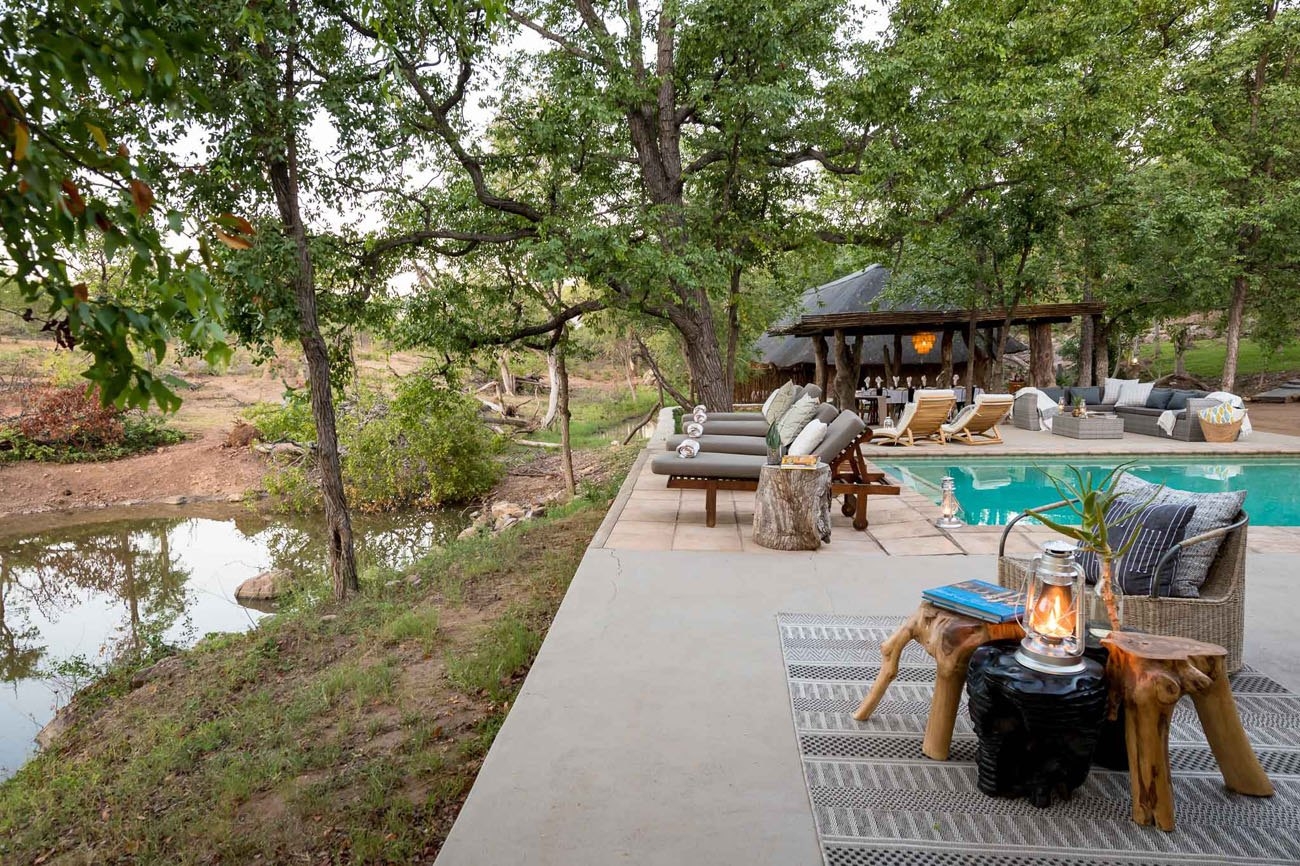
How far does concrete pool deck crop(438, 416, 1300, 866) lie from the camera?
2.04 m

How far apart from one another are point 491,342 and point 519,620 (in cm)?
529

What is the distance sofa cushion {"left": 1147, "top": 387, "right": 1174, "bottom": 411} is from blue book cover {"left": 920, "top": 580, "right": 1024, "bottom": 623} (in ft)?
36.1

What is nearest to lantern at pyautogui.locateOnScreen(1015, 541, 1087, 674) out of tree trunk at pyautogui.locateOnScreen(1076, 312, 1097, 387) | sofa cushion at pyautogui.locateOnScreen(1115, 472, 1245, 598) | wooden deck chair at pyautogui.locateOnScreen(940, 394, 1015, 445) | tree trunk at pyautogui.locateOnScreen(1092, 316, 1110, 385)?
sofa cushion at pyautogui.locateOnScreen(1115, 472, 1245, 598)

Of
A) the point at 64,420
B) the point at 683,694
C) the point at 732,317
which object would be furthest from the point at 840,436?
the point at 64,420

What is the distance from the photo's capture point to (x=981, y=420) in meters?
10.9

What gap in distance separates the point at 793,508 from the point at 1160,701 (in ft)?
9.55

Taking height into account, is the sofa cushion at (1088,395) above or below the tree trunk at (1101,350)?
below

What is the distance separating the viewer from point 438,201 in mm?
8812

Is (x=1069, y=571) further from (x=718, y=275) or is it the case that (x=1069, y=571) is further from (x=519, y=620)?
(x=718, y=275)

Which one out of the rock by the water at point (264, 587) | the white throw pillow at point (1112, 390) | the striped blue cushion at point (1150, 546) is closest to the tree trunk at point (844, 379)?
the white throw pillow at point (1112, 390)

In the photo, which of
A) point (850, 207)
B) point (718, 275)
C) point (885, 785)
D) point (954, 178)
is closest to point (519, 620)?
point (885, 785)

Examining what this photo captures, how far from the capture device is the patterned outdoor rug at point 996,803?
75.0 inches

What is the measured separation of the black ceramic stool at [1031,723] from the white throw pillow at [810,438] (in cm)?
325

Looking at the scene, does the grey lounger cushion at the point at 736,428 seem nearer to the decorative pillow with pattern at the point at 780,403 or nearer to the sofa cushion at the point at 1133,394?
the decorative pillow with pattern at the point at 780,403
